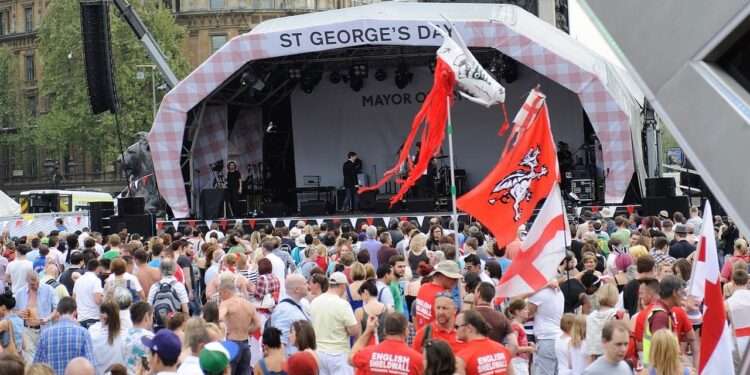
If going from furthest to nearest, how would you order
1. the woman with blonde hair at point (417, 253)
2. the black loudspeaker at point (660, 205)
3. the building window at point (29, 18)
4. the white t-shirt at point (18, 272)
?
the building window at point (29, 18)
the black loudspeaker at point (660, 205)
the white t-shirt at point (18, 272)
the woman with blonde hair at point (417, 253)

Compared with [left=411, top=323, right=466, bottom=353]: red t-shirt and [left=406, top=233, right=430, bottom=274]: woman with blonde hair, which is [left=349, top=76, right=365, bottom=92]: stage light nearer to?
[left=406, top=233, right=430, bottom=274]: woman with blonde hair

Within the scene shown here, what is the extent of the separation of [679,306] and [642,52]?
3846 mm

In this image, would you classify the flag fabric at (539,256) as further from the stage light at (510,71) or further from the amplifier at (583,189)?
the stage light at (510,71)

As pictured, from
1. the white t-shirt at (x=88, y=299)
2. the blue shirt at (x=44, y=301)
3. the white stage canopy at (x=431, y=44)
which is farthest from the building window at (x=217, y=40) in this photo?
the white t-shirt at (x=88, y=299)

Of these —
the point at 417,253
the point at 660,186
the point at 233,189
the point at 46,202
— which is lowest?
the point at 417,253

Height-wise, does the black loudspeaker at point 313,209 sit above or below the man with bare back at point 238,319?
above

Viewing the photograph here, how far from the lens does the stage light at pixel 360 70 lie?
30703 mm

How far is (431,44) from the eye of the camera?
83.4ft

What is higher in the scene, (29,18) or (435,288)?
(29,18)

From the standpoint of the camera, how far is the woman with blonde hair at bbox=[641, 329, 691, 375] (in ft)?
24.0

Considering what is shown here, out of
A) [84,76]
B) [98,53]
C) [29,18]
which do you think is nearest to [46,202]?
[84,76]

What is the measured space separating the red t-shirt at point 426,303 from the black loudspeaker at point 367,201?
67.2 ft

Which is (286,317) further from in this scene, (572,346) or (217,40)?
(217,40)

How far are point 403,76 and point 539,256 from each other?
21420 millimetres
